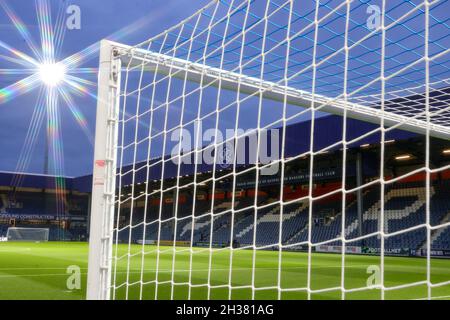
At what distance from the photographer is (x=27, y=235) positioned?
94.9 ft

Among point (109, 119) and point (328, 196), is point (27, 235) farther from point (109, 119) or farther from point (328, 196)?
point (109, 119)

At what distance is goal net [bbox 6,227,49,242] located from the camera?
1112 inches

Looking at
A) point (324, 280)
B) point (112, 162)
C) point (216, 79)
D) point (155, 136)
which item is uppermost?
point (216, 79)

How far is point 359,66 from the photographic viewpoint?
17.5 ft

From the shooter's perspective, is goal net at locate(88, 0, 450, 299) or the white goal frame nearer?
goal net at locate(88, 0, 450, 299)

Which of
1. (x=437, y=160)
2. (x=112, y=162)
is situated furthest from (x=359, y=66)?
(x=437, y=160)

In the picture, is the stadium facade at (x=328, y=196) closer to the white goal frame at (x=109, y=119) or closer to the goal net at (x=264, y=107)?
the goal net at (x=264, y=107)

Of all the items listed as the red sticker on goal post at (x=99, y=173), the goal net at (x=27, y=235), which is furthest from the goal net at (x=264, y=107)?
the goal net at (x=27, y=235)

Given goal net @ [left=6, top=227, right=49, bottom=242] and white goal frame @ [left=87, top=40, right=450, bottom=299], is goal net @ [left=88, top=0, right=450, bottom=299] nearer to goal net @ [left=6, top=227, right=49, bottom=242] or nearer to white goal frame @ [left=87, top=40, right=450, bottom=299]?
white goal frame @ [left=87, top=40, right=450, bottom=299]

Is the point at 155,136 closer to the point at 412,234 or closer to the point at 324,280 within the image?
the point at 324,280

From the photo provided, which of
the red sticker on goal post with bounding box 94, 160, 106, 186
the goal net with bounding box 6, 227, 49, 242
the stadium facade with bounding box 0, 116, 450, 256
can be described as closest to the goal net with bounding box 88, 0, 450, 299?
the red sticker on goal post with bounding box 94, 160, 106, 186

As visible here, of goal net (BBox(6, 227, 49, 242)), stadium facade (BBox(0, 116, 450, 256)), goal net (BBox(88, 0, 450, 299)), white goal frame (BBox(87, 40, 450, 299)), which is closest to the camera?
goal net (BBox(88, 0, 450, 299))

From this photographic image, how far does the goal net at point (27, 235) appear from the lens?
28234mm
